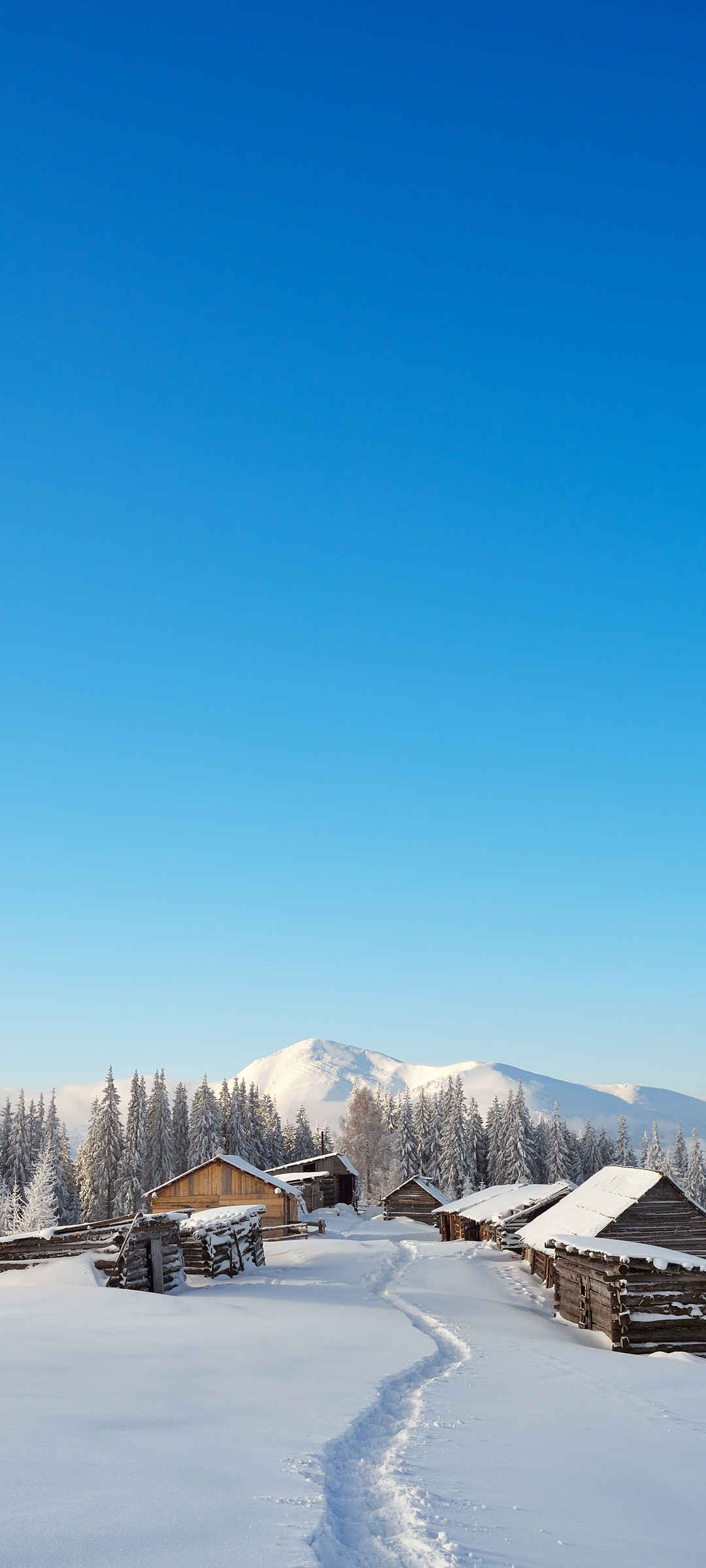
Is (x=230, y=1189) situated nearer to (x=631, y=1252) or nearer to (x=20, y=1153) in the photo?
(x=631, y=1252)

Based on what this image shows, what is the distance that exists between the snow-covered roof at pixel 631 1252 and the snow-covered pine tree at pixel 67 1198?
5344cm

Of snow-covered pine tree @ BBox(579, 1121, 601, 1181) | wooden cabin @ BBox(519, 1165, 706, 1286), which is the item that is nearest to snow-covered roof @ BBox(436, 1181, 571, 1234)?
wooden cabin @ BBox(519, 1165, 706, 1286)

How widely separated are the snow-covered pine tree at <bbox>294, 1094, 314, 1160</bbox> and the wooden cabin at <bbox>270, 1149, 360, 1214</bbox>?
2981 centimetres

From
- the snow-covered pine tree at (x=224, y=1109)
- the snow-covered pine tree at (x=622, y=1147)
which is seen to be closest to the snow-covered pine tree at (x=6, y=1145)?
the snow-covered pine tree at (x=224, y=1109)

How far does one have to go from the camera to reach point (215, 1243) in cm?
3209

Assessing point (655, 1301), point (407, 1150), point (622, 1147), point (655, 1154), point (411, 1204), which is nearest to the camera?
point (655, 1301)

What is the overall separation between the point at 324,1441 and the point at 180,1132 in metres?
105

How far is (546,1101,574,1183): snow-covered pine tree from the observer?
98319 mm

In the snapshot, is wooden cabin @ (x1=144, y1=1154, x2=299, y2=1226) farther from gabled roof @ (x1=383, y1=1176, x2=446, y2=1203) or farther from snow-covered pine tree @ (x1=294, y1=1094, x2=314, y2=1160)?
snow-covered pine tree @ (x1=294, y1=1094, x2=314, y2=1160)

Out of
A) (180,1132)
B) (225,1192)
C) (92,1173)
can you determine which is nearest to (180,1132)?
(180,1132)

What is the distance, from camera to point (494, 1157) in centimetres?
10156

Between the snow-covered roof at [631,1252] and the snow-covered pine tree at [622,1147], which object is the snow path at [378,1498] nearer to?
the snow-covered roof at [631,1252]

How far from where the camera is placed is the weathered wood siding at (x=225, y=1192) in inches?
2002

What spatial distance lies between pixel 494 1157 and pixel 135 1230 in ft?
273
